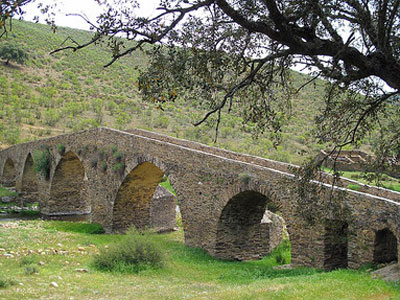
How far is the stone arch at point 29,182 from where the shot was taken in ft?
103

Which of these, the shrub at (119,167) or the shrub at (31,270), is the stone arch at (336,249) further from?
the shrub at (119,167)

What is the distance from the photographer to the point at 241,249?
13578 mm

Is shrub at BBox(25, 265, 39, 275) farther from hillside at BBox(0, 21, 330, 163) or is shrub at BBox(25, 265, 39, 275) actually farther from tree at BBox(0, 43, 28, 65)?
tree at BBox(0, 43, 28, 65)

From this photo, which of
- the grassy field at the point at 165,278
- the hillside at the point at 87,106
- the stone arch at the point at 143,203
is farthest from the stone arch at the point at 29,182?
the grassy field at the point at 165,278

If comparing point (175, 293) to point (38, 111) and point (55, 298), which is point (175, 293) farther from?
point (38, 111)

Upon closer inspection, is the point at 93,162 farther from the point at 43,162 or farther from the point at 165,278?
the point at 165,278

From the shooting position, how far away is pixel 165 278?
34.6 ft

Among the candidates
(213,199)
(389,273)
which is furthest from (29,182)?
(389,273)

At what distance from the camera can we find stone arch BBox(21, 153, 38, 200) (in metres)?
31.3

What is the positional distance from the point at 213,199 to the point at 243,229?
1414 mm

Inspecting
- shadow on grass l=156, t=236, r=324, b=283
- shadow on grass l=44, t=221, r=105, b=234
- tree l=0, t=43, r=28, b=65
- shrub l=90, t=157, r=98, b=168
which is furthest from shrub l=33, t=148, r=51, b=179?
tree l=0, t=43, r=28, b=65

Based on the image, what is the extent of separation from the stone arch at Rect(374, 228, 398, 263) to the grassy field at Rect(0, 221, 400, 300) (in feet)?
2.36

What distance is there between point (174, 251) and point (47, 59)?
174 feet

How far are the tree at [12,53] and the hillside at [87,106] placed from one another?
51.6 inches
